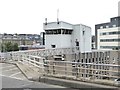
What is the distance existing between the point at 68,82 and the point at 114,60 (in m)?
47.8

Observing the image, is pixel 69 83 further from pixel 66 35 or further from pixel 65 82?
pixel 66 35

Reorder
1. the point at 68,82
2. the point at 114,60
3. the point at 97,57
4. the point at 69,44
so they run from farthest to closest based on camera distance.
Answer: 1. the point at 114,60
2. the point at 97,57
3. the point at 69,44
4. the point at 68,82

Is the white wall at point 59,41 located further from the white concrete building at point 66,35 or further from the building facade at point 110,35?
the building facade at point 110,35

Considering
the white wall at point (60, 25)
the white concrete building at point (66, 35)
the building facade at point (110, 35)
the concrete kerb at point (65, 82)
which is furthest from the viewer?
the building facade at point (110, 35)

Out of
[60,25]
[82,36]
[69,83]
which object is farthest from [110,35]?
[69,83]

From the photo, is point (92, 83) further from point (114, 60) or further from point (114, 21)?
point (114, 21)

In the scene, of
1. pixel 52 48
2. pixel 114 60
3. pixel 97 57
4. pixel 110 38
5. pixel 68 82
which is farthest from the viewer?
pixel 110 38

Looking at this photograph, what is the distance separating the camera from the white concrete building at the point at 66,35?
41094 mm

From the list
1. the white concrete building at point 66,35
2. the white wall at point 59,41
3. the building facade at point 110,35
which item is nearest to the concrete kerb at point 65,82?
the white wall at point 59,41

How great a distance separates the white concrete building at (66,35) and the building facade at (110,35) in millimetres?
39074

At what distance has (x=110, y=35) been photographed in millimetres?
84938

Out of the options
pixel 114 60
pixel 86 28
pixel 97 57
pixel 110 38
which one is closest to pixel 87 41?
pixel 86 28

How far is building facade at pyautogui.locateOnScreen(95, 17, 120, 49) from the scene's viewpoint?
→ 81.2 meters

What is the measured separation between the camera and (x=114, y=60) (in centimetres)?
5494
